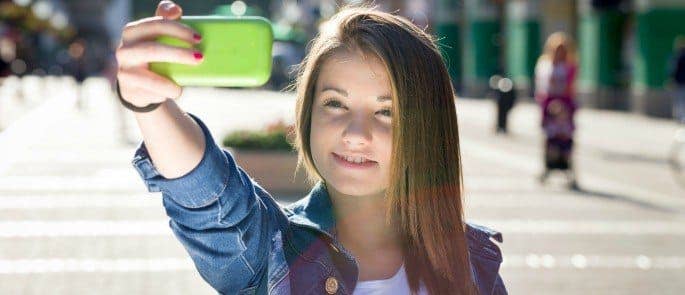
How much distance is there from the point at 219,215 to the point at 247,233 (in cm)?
11

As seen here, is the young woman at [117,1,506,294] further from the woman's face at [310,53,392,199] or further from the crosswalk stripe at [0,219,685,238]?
the crosswalk stripe at [0,219,685,238]

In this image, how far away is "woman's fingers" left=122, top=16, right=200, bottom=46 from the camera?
1.74m

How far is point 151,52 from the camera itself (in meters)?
1.73

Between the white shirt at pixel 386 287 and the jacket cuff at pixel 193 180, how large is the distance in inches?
14.7

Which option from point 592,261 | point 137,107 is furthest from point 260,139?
point 137,107

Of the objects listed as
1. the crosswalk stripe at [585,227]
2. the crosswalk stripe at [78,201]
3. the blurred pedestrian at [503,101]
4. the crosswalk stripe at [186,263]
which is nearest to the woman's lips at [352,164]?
the crosswalk stripe at [186,263]

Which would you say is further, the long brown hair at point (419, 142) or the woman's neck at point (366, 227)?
the woman's neck at point (366, 227)

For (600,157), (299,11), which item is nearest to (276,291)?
(600,157)

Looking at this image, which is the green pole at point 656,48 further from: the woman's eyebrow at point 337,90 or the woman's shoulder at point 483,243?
the woman's eyebrow at point 337,90

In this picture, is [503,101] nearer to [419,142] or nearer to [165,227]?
[165,227]

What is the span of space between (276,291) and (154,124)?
43 centimetres

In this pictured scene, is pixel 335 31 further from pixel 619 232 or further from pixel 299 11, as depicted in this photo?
pixel 299 11

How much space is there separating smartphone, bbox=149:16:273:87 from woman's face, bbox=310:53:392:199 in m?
0.43

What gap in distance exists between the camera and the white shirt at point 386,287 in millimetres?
2238
